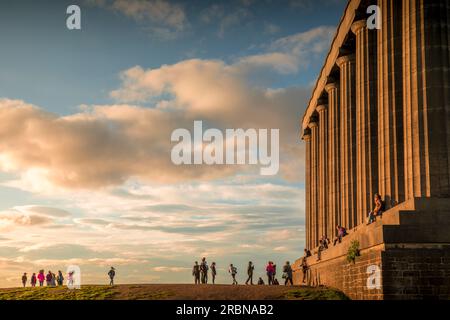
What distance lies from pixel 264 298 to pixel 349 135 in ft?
58.4

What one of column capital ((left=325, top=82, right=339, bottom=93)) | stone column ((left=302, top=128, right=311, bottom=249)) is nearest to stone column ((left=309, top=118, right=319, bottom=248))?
stone column ((left=302, top=128, right=311, bottom=249))

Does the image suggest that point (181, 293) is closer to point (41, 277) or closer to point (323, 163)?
point (41, 277)

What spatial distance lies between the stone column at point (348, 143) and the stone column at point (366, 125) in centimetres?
394

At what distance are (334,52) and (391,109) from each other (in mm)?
16908

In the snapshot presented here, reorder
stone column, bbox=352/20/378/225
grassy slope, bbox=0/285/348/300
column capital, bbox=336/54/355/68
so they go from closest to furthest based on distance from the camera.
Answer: grassy slope, bbox=0/285/348/300
stone column, bbox=352/20/378/225
column capital, bbox=336/54/355/68

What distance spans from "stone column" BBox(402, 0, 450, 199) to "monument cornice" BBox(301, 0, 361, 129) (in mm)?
10104

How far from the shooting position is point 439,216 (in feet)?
101

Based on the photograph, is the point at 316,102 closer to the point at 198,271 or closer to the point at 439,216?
the point at 198,271

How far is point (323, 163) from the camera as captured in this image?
64500 mm

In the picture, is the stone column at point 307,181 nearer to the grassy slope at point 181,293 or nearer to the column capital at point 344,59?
the column capital at point 344,59

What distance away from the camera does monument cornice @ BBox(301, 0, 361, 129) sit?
1853 inches

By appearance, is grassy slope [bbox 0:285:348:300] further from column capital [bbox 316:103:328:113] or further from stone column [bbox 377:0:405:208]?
column capital [bbox 316:103:328:113]

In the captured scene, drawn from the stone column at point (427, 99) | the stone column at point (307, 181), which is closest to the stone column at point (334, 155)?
the stone column at point (307, 181)

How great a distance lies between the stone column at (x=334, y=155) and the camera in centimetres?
5709
